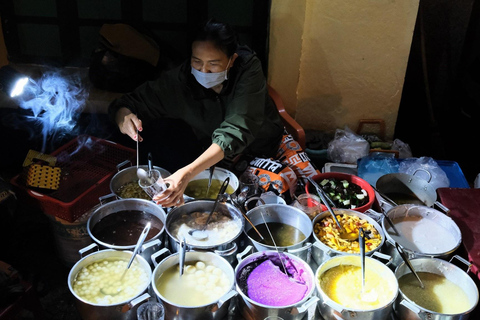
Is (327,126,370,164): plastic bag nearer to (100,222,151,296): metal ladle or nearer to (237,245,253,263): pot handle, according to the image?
(237,245,253,263): pot handle

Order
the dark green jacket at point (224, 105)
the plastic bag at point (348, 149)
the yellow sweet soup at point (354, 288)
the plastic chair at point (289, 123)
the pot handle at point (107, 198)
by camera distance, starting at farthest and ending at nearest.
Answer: the plastic bag at point (348, 149) → the plastic chair at point (289, 123) → the dark green jacket at point (224, 105) → the pot handle at point (107, 198) → the yellow sweet soup at point (354, 288)

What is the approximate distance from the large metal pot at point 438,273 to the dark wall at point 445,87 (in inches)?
114

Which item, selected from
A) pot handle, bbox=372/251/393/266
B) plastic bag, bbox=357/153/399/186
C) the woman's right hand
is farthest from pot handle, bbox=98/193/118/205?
plastic bag, bbox=357/153/399/186

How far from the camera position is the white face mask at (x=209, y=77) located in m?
3.30

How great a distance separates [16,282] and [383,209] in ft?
8.30

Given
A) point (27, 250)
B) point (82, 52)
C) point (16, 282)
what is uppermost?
point (82, 52)

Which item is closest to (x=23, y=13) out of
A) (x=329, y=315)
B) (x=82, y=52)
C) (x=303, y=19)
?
(x=82, y=52)

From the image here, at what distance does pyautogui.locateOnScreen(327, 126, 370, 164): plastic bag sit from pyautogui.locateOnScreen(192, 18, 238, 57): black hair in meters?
1.79

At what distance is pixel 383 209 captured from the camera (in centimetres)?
319

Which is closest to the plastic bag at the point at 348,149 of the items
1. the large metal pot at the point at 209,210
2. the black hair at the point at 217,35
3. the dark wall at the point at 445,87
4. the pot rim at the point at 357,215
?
the dark wall at the point at 445,87

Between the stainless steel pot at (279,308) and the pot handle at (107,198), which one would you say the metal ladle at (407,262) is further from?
the pot handle at (107,198)

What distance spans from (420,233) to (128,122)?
2272 millimetres

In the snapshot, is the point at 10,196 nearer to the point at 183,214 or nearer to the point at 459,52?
the point at 183,214

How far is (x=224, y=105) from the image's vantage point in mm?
3676
